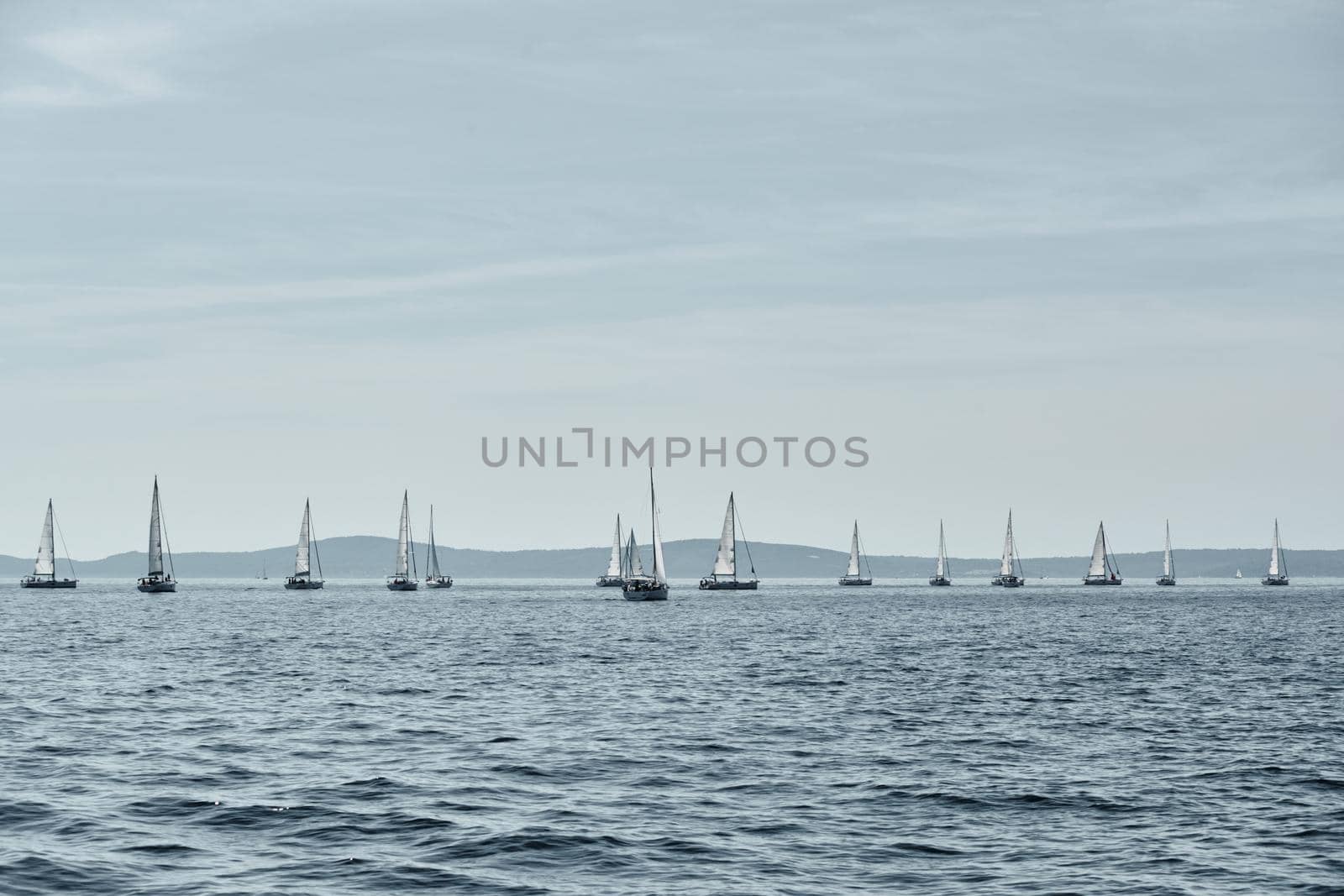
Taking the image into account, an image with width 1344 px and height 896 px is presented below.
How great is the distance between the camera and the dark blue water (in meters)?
24.6

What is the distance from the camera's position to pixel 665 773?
1362 inches

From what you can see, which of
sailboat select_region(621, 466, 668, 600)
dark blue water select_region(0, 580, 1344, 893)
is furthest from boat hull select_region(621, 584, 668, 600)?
dark blue water select_region(0, 580, 1344, 893)

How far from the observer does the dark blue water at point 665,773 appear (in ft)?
80.7

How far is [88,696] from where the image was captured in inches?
2030

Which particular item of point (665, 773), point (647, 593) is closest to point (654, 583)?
point (647, 593)

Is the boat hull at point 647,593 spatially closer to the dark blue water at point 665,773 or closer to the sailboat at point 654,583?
the sailboat at point 654,583

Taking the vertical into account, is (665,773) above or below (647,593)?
above

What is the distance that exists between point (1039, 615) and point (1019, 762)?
385ft

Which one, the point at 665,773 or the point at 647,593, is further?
the point at 647,593

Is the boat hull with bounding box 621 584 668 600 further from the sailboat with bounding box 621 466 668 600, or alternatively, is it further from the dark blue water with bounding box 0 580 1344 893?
the dark blue water with bounding box 0 580 1344 893

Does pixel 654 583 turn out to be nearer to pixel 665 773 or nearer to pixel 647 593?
pixel 647 593

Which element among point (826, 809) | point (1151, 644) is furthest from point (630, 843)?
point (1151, 644)

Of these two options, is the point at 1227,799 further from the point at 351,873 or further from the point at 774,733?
the point at 351,873

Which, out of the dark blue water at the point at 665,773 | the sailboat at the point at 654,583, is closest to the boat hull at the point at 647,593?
the sailboat at the point at 654,583
